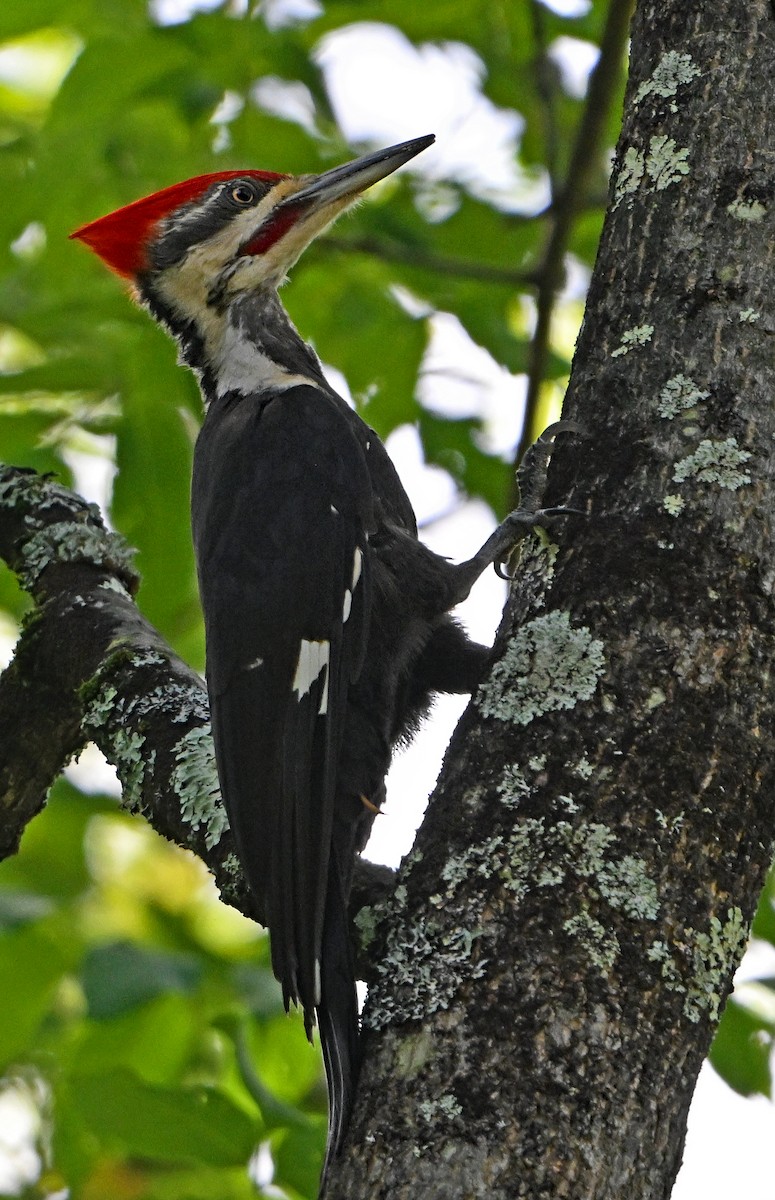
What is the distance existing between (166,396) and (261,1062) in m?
1.31

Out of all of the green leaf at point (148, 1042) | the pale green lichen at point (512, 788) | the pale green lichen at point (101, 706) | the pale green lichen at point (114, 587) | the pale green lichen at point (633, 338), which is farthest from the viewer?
the pale green lichen at point (114, 587)

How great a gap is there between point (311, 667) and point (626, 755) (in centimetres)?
76

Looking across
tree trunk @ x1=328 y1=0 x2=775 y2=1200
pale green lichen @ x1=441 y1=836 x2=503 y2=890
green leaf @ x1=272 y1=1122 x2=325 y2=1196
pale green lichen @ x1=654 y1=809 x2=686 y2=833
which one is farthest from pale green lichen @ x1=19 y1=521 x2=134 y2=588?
pale green lichen @ x1=654 y1=809 x2=686 y2=833

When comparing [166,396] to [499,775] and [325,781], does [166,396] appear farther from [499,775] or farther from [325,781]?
[499,775]

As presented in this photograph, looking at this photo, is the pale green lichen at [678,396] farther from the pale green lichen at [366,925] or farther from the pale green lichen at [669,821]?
the pale green lichen at [366,925]

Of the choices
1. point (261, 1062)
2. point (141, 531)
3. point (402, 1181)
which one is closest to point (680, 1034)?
point (402, 1181)

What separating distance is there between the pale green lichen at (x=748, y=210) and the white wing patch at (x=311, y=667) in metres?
0.90

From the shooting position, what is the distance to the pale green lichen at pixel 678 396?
1779mm

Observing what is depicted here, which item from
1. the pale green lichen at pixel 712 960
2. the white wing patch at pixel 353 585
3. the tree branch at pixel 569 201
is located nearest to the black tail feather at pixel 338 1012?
the pale green lichen at pixel 712 960

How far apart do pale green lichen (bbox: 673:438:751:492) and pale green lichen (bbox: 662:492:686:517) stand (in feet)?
0.07

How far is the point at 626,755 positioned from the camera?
157 centimetres

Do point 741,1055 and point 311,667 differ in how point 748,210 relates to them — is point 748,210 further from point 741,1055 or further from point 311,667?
point 741,1055

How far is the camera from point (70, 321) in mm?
2936

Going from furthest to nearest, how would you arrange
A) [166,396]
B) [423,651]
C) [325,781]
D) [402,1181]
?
[166,396] → [423,651] → [325,781] → [402,1181]
